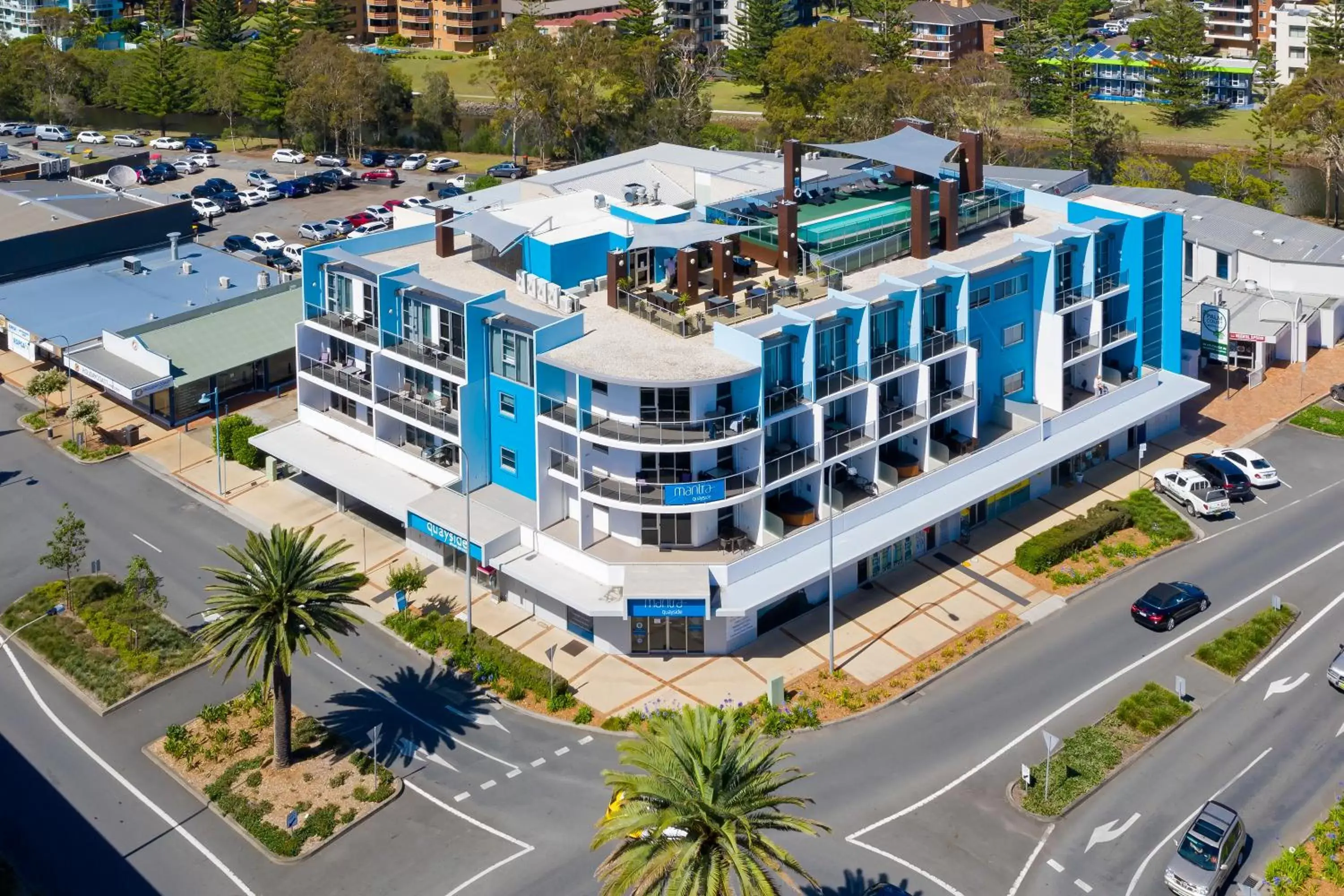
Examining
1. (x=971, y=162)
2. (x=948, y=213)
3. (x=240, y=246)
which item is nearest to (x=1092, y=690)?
(x=948, y=213)

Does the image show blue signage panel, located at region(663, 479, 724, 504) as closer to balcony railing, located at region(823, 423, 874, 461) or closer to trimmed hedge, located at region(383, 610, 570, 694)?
balcony railing, located at region(823, 423, 874, 461)

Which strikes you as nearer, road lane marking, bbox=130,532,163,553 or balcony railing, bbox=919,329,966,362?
balcony railing, bbox=919,329,966,362

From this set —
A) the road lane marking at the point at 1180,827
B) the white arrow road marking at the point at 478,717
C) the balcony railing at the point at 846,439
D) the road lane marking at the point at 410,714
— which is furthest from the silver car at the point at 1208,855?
the white arrow road marking at the point at 478,717

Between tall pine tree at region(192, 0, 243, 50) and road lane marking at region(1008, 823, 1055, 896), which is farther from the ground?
tall pine tree at region(192, 0, 243, 50)

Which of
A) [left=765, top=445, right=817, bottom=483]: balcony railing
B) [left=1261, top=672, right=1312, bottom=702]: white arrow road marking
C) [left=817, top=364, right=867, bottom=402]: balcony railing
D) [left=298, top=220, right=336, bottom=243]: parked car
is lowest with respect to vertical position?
[left=1261, top=672, right=1312, bottom=702]: white arrow road marking

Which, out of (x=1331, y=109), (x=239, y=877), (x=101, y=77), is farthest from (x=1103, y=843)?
(x=101, y=77)

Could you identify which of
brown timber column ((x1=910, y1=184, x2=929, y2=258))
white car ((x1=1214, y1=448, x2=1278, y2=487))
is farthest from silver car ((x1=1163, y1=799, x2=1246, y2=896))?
brown timber column ((x1=910, y1=184, x2=929, y2=258))

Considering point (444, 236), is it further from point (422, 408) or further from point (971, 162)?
point (971, 162)

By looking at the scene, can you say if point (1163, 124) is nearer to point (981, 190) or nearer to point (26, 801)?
point (981, 190)
